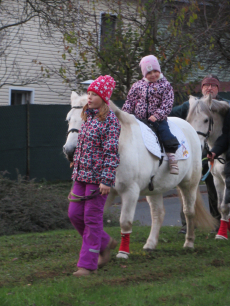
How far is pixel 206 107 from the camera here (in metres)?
6.82

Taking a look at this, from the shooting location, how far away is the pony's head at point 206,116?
6.82m

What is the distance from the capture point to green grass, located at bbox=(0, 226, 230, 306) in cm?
390

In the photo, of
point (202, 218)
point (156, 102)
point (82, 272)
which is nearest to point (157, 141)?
point (156, 102)

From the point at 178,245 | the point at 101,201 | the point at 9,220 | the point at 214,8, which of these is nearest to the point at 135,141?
the point at 101,201

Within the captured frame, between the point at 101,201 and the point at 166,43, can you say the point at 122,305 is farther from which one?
the point at 166,43

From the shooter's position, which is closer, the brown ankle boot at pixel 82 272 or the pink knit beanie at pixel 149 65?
the brown ankle boot at pixel 82 272

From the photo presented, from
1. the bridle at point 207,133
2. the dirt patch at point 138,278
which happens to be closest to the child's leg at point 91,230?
the dirt patch at point 138,278

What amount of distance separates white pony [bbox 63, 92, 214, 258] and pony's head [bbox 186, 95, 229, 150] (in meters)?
0.10

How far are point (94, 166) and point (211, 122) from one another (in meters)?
2.85

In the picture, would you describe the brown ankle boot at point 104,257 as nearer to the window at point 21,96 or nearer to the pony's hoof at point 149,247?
the pony's hoof at point 149,247

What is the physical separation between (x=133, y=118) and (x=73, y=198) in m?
1.43

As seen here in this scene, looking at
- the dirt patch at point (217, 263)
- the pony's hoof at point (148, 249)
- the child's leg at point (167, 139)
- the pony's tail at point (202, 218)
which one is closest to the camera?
the dirt patch at point (217, 263)

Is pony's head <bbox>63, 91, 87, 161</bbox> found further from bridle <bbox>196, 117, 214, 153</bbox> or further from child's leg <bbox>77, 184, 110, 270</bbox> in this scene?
bridle <bbox>196, 117, 214, 153</bbox>

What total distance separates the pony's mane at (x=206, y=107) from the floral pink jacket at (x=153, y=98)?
2.79ft
